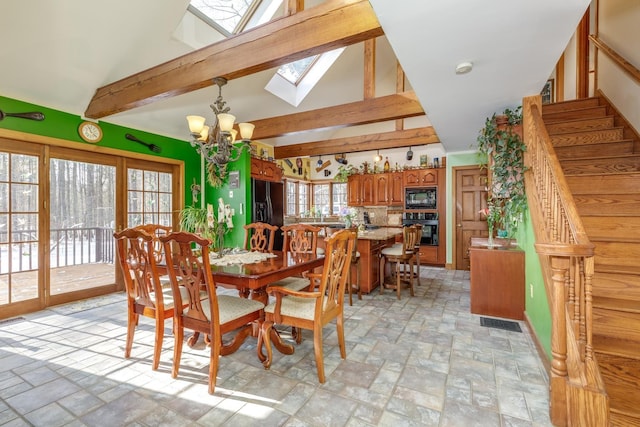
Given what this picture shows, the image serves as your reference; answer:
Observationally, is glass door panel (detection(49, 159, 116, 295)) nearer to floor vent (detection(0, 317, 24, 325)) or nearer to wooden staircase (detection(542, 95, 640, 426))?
floor vent (detection(0, 317, 24, 325))

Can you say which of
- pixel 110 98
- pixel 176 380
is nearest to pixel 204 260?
A: pixel 176 380

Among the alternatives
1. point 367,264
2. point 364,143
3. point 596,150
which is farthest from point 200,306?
point 364,143

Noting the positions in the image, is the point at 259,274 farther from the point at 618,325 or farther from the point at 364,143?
the point at 364,143

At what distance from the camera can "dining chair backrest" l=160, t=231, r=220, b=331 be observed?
183 cm

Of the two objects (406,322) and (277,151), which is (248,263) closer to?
(406,322)

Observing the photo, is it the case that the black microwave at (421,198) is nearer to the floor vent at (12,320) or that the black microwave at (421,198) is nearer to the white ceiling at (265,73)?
the white ceiling at (265,73)

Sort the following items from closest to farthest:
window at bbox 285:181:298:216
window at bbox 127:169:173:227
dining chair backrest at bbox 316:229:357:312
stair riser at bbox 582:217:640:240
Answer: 1. dining chair backrest at bbox 316:229:357:312
2. stair riser at bbox 582:217:640:240
3. window at bbox 127:169:173:227
4. window at bbox 285:181:298:216

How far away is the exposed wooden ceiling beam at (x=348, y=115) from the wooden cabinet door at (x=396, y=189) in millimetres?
3116

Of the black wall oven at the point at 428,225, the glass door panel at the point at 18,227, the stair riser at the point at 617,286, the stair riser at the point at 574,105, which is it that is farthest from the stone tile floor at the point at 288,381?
the black wall oven at the point at 428,225

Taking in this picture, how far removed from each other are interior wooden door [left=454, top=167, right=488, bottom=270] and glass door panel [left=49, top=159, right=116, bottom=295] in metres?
6.07

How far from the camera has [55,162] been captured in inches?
145

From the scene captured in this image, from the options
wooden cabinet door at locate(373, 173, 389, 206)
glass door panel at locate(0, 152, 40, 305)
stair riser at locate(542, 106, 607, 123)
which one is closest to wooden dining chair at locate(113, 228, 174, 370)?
glass door panel at locate(0, 152, 40, 305)

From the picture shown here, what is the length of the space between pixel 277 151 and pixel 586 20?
567cm

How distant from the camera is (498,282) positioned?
10.6ft
